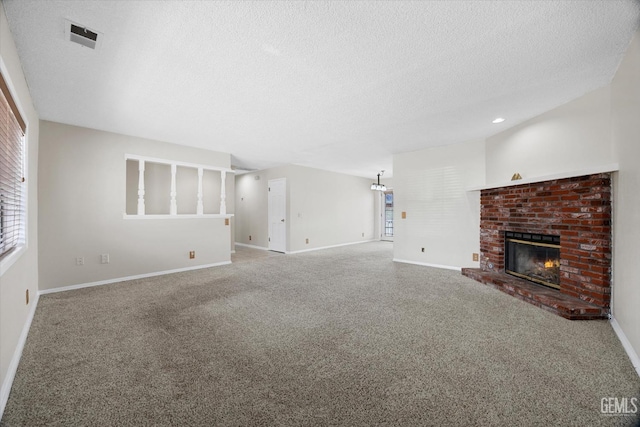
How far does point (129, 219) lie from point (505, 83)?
533 centimetres

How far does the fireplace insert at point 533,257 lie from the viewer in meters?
3.28

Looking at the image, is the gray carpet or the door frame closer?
the gray carpet

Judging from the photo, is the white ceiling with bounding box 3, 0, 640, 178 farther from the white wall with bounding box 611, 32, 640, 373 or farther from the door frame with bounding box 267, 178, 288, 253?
the door frame with bounding box 267, 178, 288, 253

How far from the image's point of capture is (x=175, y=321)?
251cm

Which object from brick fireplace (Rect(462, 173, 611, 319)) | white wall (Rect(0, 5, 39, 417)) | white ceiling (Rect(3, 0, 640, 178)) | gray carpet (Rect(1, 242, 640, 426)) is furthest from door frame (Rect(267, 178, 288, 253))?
white wall (Rect(0, 5, 39, 417))

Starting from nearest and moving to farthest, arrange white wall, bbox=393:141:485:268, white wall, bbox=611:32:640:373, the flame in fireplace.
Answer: white wall, bbox=611:32:640:373, the flame in fireplace, white wall, bbox=393:141:485:268

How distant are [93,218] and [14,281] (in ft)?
7.17

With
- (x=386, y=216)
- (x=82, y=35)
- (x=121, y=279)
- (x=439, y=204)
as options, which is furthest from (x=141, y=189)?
(x=386, y=216)

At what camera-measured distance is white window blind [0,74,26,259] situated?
1828mm

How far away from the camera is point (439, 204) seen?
16.5 ft

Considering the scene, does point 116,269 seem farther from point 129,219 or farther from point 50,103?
point 50,103

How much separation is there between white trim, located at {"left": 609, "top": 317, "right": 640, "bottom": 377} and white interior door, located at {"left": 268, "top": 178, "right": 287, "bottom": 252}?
5.73 meters

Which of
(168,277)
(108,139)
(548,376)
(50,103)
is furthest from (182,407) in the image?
(108,139)

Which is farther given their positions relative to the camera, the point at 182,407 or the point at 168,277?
the point at 168,277
